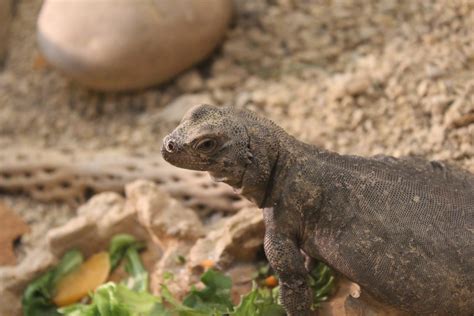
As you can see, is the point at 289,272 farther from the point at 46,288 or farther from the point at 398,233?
the point at 46,288

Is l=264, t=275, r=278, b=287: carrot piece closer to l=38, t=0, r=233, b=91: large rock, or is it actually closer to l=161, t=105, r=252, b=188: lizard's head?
l=161, t=105, r=252, b=188: lizard's head

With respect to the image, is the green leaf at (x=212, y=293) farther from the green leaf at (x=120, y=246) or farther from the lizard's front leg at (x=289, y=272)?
the green leaf at (x=120, y=246)

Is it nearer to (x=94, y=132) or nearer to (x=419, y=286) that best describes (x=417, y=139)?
(x=419, y=286)

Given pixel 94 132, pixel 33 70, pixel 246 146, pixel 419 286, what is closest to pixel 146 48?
pixel 94 132

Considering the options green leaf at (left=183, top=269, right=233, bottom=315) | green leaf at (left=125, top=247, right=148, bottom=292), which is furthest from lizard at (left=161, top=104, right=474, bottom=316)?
green leaf at (left=125, top=247, right=148, bottom=292)

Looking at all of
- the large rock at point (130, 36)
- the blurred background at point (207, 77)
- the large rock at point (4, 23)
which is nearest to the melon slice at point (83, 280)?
the blurred background at point (207, 77)

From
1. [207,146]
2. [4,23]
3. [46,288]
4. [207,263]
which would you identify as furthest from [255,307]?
[4,23]
